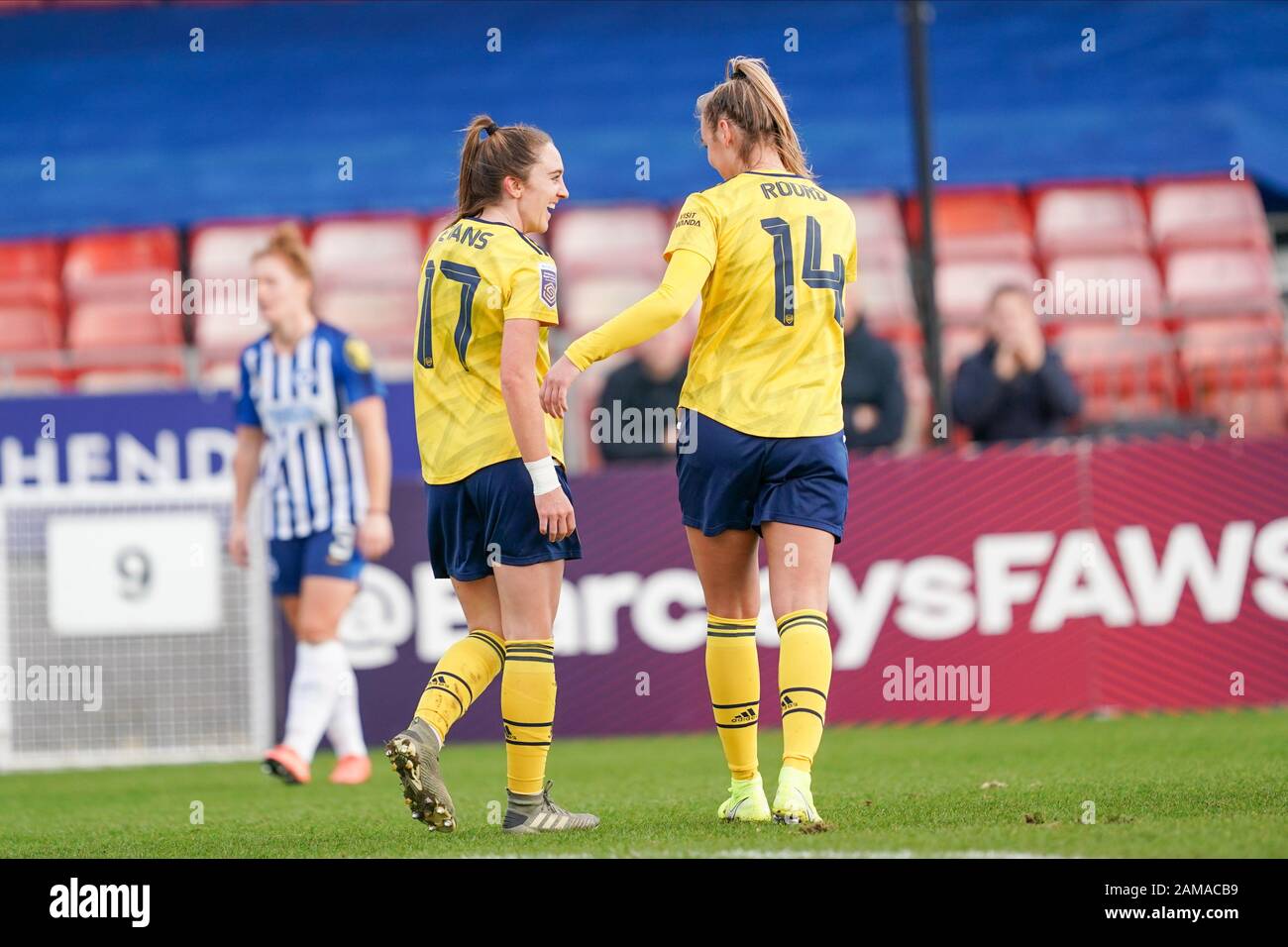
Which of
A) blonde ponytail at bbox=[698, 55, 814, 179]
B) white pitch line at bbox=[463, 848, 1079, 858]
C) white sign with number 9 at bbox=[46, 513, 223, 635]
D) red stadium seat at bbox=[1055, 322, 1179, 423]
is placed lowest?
white pitch line at bbox=[463, 848, 1079, 858]

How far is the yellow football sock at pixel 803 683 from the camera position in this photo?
15.9ft

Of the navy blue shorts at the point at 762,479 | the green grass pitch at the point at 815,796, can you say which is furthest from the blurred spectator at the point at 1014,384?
the navy blue shorts at the point at 762,479

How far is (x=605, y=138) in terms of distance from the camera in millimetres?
14000

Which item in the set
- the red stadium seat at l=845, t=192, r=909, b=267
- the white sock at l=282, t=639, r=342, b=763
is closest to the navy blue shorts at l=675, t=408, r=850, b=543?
the white sock at l=282, t=639, r=342, b=763

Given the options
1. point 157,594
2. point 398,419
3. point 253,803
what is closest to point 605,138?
point 398,419

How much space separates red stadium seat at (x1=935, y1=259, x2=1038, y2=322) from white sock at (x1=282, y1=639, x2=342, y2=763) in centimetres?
678

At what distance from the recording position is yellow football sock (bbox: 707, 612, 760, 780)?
5.15m

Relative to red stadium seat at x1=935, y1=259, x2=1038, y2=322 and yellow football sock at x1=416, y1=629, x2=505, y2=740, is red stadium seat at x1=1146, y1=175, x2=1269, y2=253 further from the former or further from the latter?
yellow football sock at x1=416, y1=629, x2=505, y2=740

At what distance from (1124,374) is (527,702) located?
20.7ft

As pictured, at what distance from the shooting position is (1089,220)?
1375cm
